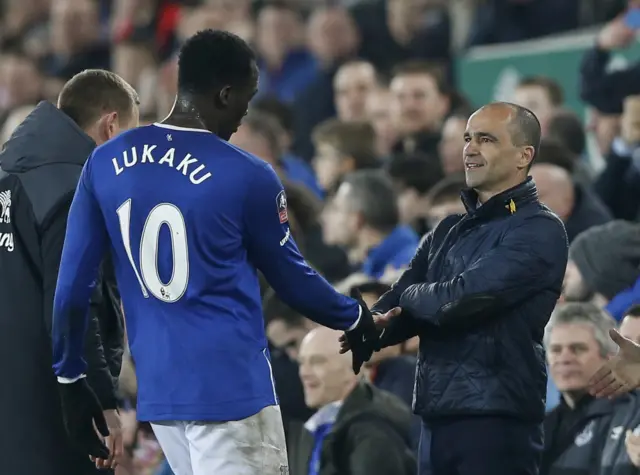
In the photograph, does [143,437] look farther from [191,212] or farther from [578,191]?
[191,212]

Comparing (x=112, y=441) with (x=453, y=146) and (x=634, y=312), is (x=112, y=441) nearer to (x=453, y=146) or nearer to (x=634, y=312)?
(x=634, y=312)

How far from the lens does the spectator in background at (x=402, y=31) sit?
1158 centimetres

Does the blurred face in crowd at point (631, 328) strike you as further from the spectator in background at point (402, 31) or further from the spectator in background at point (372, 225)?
the spectator in background at point (402, 31)

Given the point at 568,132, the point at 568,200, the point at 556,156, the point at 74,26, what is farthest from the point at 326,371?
the point at 74,26

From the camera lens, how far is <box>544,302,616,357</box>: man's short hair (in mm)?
5977

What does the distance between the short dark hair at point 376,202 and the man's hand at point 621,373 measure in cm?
337

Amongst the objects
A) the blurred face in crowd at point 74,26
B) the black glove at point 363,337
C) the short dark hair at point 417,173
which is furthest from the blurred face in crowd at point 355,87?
the black glove at point 363,337

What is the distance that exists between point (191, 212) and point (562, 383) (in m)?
2.33

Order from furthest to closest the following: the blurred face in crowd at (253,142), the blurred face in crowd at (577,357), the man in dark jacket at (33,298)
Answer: the blurred face in crowd at (253,142)
the blurred face in crowd at (577,357)
the man in dark jacket at (33,298)

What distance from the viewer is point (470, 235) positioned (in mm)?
4754

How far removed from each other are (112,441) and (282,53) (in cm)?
792

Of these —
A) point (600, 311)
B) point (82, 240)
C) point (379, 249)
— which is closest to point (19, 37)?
point (379, 249)

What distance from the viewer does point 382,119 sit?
10.6 meters

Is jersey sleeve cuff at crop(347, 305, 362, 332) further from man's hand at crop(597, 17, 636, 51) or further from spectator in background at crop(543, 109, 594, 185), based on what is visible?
man's hand at crop(597, 17, 636, 51)
